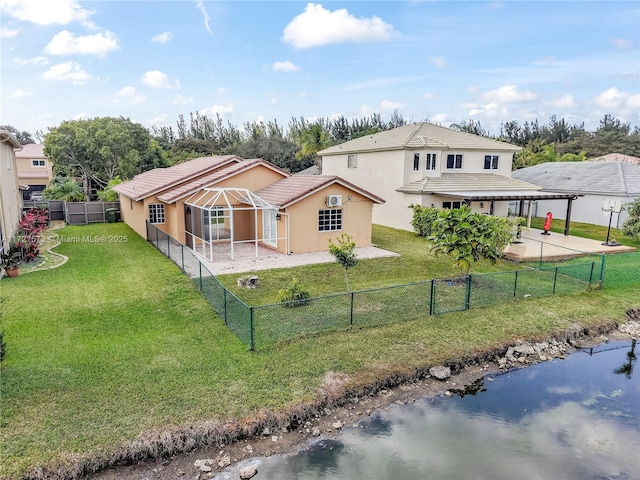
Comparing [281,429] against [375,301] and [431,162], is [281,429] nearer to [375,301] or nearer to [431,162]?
[375,301]

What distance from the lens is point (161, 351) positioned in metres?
9.57

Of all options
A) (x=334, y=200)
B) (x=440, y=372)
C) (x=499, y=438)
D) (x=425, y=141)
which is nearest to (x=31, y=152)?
(x=334, y=200)

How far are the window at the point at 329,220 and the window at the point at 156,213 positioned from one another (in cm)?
889

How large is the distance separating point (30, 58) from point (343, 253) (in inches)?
701

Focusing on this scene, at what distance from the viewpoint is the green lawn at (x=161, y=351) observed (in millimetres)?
7172

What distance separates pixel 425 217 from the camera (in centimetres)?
2320

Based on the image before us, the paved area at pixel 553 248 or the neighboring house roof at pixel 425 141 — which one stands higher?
the neighboring house roof at pixel 425 141

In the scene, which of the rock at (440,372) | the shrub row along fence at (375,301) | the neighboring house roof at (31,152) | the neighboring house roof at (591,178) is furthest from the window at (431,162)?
the neighboring house roof at (31,152)

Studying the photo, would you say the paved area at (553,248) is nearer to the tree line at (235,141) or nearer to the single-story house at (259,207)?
the single-story house at (259,207)

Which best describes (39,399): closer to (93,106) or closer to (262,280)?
(262,280)

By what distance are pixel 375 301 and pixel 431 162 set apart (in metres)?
15.9

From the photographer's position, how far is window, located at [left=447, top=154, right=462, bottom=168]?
2676cm

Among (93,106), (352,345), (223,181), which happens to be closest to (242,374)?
(352,345)

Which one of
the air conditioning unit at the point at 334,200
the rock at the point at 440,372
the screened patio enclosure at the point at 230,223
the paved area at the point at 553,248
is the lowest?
the rock at the point at 440,372
